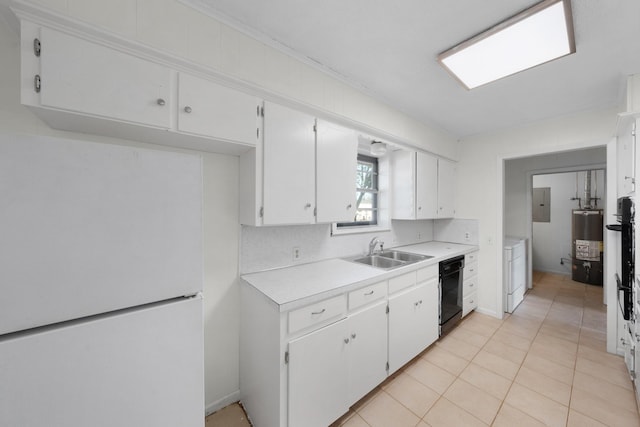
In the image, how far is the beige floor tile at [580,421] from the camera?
153cm

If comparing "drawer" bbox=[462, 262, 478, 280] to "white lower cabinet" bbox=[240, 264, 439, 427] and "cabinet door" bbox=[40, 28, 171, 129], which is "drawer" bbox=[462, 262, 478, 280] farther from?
"cabinet door" bbox=[40, 28, 171, 129]

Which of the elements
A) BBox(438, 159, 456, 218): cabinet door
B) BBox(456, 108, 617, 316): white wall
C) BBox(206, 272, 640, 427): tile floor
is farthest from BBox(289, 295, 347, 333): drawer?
BBox(456, 108, 617, 316): white wall

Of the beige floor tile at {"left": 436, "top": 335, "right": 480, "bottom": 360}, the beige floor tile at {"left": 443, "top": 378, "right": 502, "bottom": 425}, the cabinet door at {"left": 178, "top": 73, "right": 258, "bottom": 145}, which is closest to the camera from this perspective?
the cabinet door at {"left": 178, "top": 73, "right": 258, "bottom": 145}

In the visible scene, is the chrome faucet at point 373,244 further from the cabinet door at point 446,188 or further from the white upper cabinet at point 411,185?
the cabinet door at point 446,188

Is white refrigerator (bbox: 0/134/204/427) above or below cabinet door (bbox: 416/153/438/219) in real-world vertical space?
below

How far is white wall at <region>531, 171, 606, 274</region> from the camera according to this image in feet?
16.0

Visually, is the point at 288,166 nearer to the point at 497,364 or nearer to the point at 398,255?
the point at 398,255

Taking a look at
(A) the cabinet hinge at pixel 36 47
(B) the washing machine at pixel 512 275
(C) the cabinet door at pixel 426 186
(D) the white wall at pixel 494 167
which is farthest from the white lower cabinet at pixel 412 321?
(A) the cabinet hinge at pixel 36 47

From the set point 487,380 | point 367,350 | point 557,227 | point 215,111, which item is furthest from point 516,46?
point 557,227

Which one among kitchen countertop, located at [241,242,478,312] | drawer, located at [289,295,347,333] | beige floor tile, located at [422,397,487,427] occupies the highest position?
kitchen countertop, located at [241,242,478,312]

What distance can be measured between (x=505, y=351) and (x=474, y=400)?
3.04 feet

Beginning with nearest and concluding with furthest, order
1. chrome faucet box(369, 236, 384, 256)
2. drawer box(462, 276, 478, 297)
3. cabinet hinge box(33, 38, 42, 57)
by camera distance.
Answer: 1. cabinet hinge box(33, 38, 42, 57)
2. chrome faucet box(369, 236, 384, 256)
3. drawer box(462, 276, 478, 297)

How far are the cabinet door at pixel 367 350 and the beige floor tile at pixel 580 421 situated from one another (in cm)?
121

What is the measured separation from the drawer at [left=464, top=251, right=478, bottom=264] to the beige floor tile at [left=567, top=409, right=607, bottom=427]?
1512mm
